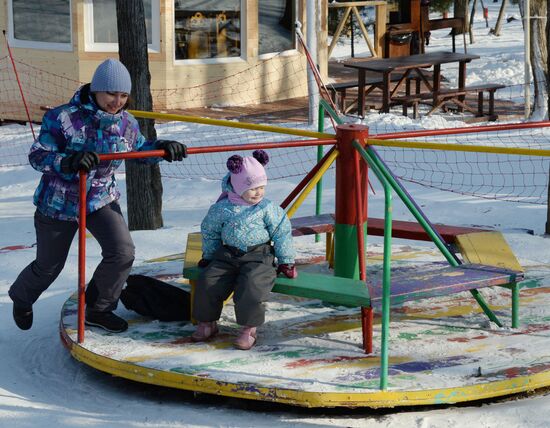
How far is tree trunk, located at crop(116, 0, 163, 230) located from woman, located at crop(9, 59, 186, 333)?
320 cm

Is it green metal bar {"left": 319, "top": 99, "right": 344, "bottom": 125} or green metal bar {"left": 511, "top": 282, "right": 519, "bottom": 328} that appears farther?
green metal bar {"left": 319, "top": 99, "right": 344, "bottom": 125}

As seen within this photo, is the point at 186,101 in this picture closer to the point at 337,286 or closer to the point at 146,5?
the point at 146,5

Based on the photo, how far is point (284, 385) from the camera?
17.4 ft

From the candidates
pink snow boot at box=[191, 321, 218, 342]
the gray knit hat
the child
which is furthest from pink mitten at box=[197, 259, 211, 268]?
the gray knit hat

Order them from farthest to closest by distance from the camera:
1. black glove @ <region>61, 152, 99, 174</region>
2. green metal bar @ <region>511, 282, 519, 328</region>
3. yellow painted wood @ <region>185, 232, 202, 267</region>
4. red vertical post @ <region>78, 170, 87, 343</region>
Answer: yellow painted wood @ <region>185, 232, 202, 267</region> → green metal bar @ <region>511, 282, 519, 328</region> → red vertical post @ <region>78, 170, 87, 343</region> → black glove @ <region>61, 152, 99, 174</region>

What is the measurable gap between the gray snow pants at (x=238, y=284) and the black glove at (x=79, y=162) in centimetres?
86

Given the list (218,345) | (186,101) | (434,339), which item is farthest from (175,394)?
(186,101)

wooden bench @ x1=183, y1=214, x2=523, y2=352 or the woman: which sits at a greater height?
the woman

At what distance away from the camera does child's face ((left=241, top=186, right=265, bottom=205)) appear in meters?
5.86

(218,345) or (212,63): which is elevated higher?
(212,63)

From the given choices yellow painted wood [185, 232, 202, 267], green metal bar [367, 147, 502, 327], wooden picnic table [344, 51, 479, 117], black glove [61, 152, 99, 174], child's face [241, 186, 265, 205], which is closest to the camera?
black glove [61, 152, 99, 174]

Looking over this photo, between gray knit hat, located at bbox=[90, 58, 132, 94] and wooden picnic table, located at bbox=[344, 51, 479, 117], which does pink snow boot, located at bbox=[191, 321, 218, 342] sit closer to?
gray knit hat, located at bbox=[90, 58, 132, 94]

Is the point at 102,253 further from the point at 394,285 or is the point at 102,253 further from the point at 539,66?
the point at 539,66

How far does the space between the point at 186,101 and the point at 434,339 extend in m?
10.1
